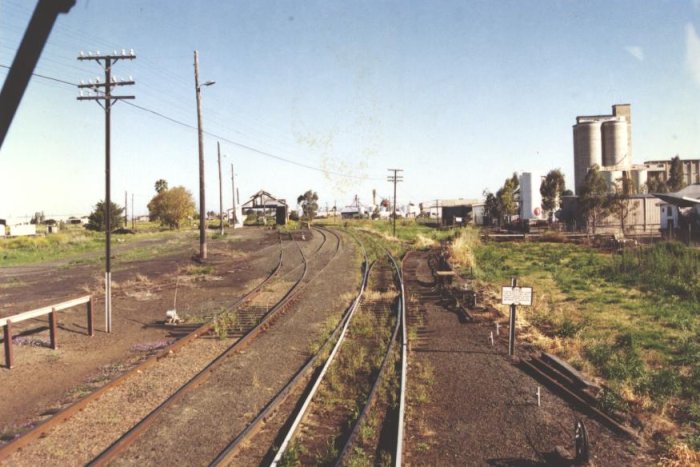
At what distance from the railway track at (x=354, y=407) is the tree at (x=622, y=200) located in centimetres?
3693

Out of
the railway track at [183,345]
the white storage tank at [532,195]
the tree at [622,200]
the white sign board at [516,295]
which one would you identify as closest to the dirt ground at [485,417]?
the white sign board at [516,295]

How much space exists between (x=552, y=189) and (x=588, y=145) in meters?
32.3

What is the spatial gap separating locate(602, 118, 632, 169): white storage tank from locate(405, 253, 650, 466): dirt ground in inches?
3169

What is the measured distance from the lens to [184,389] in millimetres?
8680

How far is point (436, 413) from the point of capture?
7.91 meters

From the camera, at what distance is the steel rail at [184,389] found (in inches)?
251

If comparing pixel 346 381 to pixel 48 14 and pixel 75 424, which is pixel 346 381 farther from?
pixel 48 14

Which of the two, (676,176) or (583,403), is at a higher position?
(676,176)

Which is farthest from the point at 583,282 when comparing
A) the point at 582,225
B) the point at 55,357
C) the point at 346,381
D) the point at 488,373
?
the point at 582,225

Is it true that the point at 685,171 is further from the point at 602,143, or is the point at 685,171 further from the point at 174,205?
the point at 174,205

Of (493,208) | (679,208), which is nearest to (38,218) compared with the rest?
(493,208)

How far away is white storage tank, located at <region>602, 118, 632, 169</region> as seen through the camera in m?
80.2

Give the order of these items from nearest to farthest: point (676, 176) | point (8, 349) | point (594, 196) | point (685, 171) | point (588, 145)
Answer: point (8, 349)
point (594, 196)
point (588, 145)
point (676, 176)
point (685, 171)

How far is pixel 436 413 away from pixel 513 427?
116 cm
